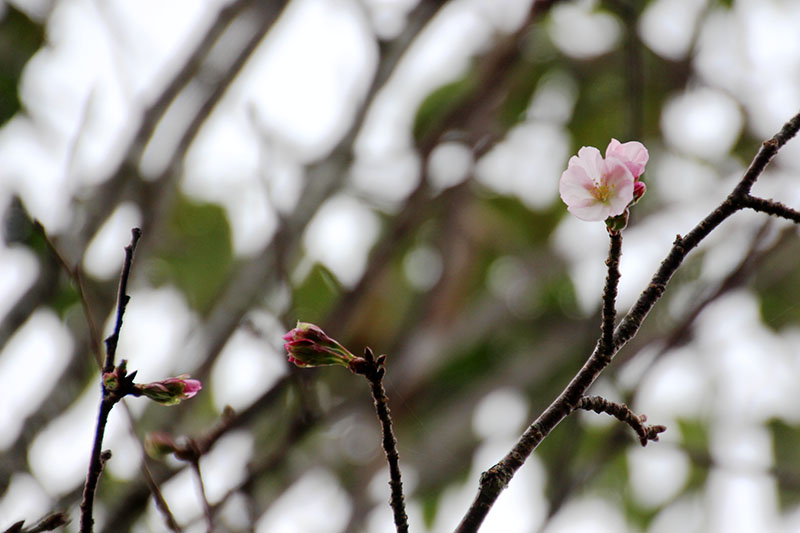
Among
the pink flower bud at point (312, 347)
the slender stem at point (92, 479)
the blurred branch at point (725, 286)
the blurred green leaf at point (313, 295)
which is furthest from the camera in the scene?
the blurred green leaf at point (313, 295)

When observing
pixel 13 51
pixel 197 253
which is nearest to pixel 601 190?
pixel 13 51

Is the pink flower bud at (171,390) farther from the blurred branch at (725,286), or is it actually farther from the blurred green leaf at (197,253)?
the blurred green leaf at (197,253)

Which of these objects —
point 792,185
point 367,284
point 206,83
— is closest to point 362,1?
point 206,83

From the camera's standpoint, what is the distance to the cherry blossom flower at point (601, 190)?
0.43 meters

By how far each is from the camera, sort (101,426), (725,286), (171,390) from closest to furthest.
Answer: (101,426) < (171,390) < (725,286)

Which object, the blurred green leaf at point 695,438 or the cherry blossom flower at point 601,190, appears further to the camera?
the blurred green leaf at point 695,438

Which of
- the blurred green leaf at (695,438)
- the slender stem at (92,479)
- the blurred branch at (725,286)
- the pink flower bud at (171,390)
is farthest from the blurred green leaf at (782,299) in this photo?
the slender stem at (92,479)

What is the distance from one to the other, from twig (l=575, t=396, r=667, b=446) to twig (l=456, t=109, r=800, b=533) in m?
0.01

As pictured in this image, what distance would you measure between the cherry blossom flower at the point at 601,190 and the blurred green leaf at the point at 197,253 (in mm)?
1582

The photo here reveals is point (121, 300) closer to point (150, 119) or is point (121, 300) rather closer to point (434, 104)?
point (150, 119)

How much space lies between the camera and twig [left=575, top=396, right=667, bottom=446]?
406 millimetres

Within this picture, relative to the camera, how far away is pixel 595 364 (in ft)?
1.28

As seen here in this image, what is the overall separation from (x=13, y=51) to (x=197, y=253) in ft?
2.03

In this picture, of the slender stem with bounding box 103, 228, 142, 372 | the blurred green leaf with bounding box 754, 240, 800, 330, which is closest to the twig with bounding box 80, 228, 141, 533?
the slender stem with bounding box 103, 228, 142, 372
